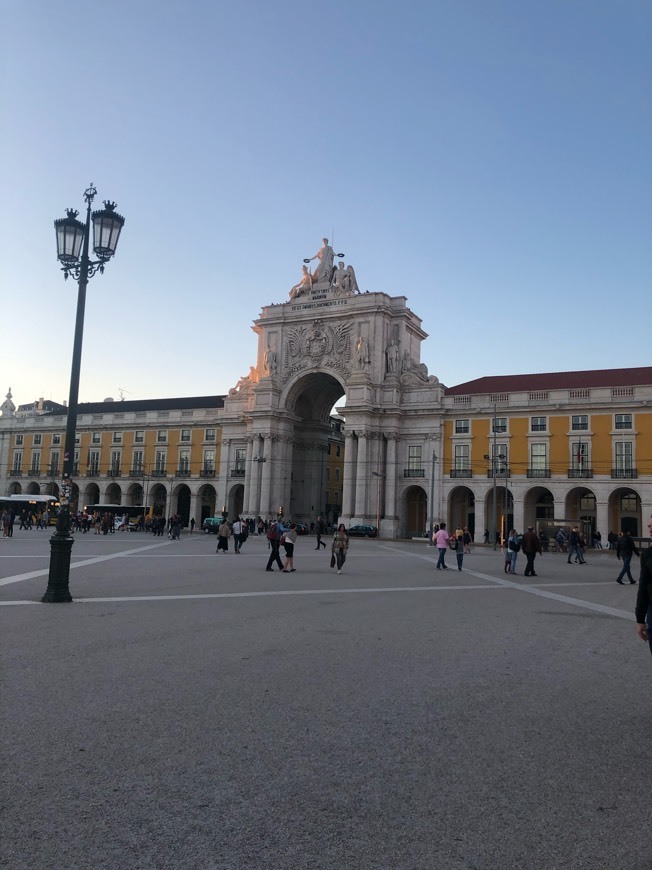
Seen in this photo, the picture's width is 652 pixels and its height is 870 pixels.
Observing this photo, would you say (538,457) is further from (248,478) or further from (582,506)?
(248,478)

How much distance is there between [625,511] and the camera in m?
55.3

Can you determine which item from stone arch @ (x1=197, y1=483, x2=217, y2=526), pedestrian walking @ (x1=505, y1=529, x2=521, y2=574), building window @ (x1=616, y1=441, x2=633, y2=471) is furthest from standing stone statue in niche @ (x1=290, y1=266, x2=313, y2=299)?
pedestrian walking @ (x1=505, y1=529, x2=521, y2=574)

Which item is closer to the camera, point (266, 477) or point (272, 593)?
point (272, 593)

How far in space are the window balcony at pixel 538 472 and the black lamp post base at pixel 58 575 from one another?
154ft

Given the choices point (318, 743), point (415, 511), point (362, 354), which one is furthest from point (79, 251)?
point (415, 511)

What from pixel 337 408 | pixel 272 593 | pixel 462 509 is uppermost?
pixel 337 408

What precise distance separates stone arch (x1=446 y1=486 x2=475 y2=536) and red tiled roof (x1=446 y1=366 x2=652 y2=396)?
8.68 meters

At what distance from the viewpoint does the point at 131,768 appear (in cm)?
438

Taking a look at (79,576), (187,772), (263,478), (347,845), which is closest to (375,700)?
(187,772)

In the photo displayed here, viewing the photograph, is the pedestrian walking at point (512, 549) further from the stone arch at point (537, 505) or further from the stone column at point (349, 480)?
the stone column at point (349, 480)

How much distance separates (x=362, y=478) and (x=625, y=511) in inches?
836

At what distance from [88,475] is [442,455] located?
40.5 meters

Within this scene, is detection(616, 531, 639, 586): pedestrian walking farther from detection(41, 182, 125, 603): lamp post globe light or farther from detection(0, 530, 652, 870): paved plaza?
detection(41, 182, 125, 603): lamp post globe light

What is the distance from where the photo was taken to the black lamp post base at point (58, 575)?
38.9 ft
